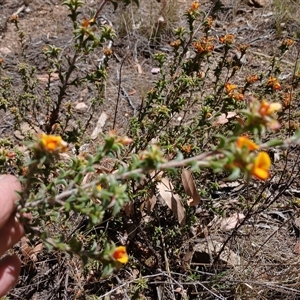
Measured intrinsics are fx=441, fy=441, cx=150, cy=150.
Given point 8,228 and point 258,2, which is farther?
point 258,2

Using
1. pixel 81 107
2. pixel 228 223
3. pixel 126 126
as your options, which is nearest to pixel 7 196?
pixel 228 223

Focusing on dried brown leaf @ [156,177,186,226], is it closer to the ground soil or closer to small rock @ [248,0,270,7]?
the ground soil

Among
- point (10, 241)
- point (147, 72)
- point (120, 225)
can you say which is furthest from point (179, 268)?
point (147, 72)

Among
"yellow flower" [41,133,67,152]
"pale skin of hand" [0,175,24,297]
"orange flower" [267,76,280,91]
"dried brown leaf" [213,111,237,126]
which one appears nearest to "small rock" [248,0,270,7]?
"orange flower" [267,76,280,91]

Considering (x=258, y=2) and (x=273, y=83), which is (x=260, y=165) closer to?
(x=273, y=83)

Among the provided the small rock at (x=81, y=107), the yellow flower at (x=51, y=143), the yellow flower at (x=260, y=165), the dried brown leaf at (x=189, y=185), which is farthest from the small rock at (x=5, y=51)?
the yellow flower at (x=260, y=165)

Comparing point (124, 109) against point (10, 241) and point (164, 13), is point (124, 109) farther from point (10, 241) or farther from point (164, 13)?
point (10, 241)
